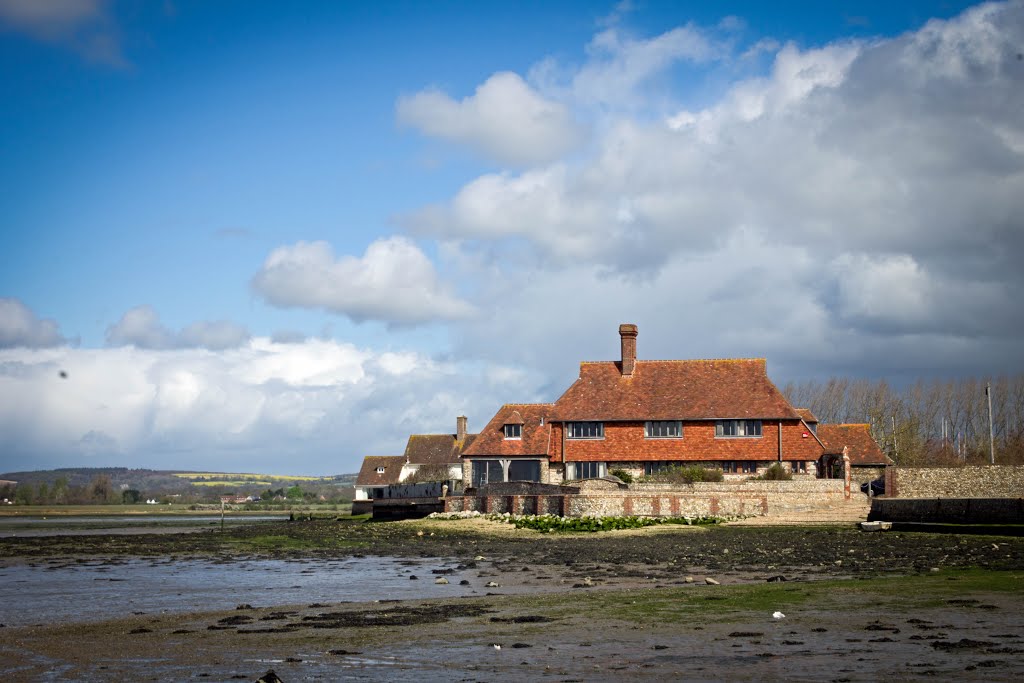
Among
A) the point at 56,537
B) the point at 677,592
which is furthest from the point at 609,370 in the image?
the point at 677,592

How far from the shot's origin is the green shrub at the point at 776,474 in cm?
5141

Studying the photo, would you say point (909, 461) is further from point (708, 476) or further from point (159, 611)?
point (159, 611)

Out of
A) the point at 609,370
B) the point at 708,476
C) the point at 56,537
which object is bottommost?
the point at 56,537

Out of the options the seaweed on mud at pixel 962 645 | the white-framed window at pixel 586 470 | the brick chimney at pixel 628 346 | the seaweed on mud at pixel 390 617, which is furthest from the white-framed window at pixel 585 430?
the seaweed on mud at pixel 962 645

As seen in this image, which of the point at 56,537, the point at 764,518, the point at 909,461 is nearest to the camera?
the point at 764,518

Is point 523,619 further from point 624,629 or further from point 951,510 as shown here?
point 951,510

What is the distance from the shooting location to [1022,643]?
1468 centimetres

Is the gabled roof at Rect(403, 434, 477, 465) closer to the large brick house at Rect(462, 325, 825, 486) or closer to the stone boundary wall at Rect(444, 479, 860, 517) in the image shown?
the large brick house at Rect(462, 325, 825, 486)

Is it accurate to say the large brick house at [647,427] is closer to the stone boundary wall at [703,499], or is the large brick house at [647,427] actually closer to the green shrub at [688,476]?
the green shrub at [688,476]

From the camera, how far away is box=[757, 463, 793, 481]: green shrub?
169ft

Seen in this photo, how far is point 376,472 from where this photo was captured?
335 feet

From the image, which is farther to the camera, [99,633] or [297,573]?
[297,573]

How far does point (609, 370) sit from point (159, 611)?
44.1 m

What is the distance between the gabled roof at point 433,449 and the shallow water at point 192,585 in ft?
191
